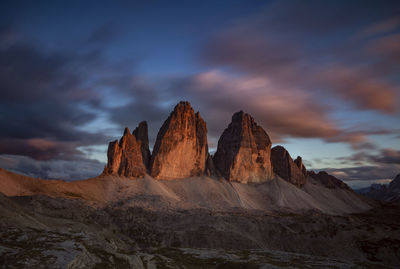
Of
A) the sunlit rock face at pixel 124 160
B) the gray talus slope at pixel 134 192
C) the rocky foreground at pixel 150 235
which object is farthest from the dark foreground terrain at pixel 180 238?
the sunlit rock face at pixel 124 160

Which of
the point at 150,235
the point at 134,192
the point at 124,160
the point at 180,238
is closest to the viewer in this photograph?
the point at 180,238

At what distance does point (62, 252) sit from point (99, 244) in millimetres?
16340

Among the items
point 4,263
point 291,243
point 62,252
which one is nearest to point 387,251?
point 291,243

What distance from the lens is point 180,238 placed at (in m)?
105

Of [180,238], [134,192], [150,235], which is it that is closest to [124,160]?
[134,192]

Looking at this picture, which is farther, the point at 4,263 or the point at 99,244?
the point at 99,244

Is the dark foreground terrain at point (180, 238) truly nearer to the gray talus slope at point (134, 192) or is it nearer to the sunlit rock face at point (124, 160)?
the gray talus slope at point (134, 192)

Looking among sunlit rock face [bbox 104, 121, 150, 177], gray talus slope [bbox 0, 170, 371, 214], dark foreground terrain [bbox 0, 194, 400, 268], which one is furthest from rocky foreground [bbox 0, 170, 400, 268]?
sunlit rock face [bbox 104, 121, 150, 177]

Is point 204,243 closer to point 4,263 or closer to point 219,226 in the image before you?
point 219,226

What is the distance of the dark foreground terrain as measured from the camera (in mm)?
49906

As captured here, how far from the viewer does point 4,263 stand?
33.7 m

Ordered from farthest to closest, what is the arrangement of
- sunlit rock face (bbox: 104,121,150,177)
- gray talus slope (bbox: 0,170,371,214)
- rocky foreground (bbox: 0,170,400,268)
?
sunlit rock face (bbox: 104,121,150,177) < gray talus slope (bbox: 0,170,371,214) < rocky foreground (bbox: 0,170,400,268)

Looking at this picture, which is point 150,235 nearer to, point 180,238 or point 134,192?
point 180,238

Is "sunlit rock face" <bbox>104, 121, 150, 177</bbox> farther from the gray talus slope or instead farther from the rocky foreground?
the rocky foreground
